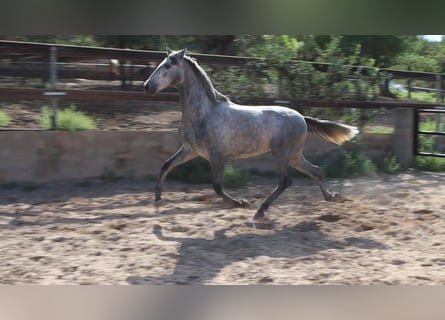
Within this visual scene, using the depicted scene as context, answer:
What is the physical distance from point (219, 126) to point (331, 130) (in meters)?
1.42

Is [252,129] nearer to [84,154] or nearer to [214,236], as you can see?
[214,236]

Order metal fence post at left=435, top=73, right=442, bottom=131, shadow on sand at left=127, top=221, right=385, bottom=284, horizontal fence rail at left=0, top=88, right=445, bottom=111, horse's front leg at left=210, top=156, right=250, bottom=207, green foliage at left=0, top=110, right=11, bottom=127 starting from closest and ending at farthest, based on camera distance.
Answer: shadow on sand at left=127, top=221, right=385, bottom=284, horse's front leg at left=210, top=156, right=250, bottom=207, horizontal fence rail at left=0, top=88, right=445, bottom=111, green foliage at left=0, top=110, right=11, bottom=127, metal fence post at left=435, top=73, right=442, bottom=131

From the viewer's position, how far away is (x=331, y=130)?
6148 mm

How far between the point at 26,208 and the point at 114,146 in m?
1.80

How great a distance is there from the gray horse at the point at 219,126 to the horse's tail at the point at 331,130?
0.35m

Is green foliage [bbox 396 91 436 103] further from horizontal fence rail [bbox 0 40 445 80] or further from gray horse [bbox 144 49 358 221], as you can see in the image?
gray horse [bbox 144 49 358 221]

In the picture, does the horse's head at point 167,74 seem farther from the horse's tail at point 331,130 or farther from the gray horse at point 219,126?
the horse's tail at point 331,130

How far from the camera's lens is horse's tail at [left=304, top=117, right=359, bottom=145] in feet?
20.1

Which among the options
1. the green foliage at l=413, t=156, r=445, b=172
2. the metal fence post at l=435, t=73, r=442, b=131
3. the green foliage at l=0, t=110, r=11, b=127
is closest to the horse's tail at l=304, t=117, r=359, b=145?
the green foliage at l=413, t=156, r=445, b=172

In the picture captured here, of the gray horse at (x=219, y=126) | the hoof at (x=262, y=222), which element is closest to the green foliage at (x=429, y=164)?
the gray horse at (x=219, y=126)

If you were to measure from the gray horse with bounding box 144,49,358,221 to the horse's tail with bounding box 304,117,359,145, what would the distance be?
13.7 inches

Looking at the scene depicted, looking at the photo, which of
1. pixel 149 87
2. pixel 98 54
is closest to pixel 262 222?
pixel 149 87

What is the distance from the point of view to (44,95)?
24.3 feet

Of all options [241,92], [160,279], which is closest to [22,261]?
[160,279]
